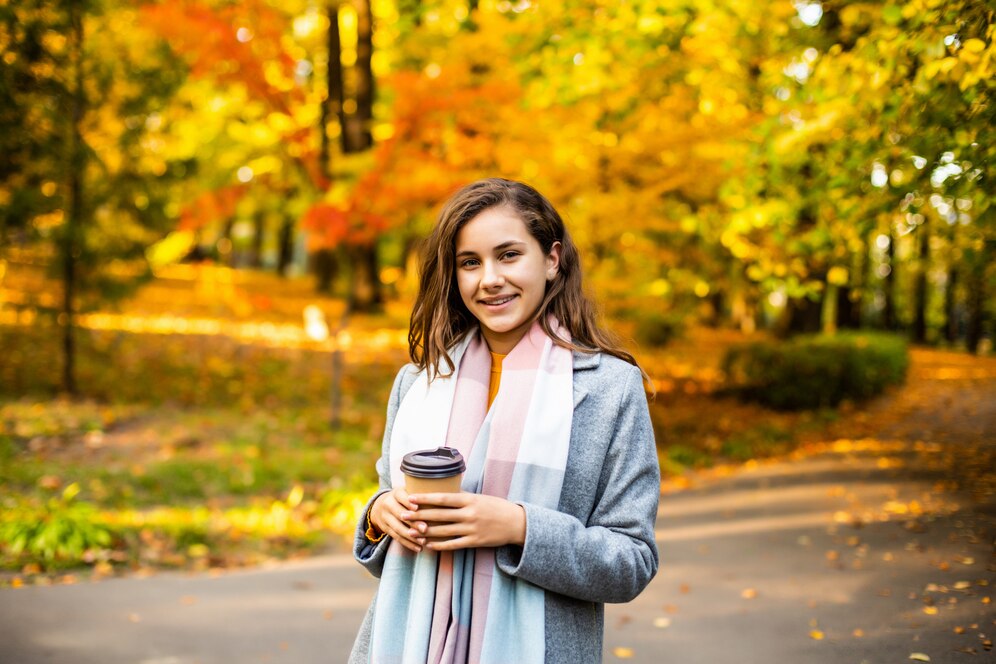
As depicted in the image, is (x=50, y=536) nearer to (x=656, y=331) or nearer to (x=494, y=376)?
(x=494, y=376)

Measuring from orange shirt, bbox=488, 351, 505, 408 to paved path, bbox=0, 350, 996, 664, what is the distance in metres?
2.67

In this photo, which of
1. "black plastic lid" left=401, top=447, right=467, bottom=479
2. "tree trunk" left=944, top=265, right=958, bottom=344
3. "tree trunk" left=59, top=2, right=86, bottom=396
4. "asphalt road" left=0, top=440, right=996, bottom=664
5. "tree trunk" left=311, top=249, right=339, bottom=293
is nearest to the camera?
"black plastic lid" left=401, top=447, right=467, bottom=479

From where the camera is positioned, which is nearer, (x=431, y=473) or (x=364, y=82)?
(x=431, y=473)

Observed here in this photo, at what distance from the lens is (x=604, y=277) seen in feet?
30.1

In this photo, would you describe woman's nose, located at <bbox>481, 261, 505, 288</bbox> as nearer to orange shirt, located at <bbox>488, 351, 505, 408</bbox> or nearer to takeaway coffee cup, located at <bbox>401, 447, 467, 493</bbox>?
orange shirt, located at <bbox>488, 351, 505, 408</bbox>

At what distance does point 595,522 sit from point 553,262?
68 centimetres

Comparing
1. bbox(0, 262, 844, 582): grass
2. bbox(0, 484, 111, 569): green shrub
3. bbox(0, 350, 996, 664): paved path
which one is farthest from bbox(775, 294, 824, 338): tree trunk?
bbox(0, 484, 111, 569): green shrub

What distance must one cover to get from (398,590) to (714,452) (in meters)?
8.39

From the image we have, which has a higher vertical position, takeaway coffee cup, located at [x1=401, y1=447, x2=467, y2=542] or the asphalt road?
takeaway coffee cup, located at [x1=401, y1=447, x2=467, y2=542]

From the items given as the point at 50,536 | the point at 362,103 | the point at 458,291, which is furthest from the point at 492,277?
the point at 362,103

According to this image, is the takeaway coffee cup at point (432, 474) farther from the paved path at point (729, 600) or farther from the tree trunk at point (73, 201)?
the tree trunk at point (73, 201)

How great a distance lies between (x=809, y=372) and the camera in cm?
1189

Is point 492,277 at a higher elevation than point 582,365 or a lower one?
higher

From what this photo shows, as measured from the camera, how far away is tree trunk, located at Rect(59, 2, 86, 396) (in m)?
8.94
